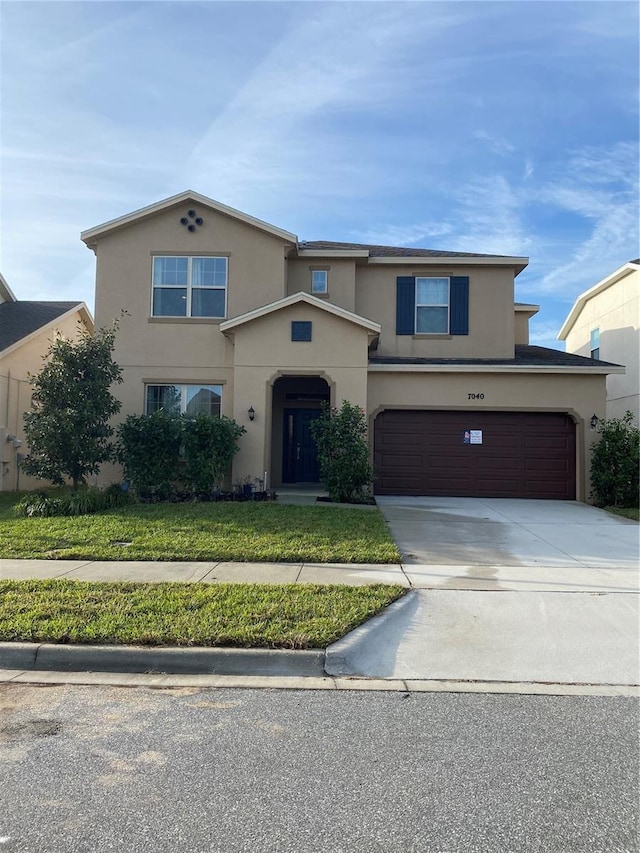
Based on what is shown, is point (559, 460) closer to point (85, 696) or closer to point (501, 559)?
point (501, 559)

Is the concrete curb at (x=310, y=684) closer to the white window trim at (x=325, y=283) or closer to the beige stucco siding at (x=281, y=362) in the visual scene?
the beige stucco siding at (x=281, y=362)

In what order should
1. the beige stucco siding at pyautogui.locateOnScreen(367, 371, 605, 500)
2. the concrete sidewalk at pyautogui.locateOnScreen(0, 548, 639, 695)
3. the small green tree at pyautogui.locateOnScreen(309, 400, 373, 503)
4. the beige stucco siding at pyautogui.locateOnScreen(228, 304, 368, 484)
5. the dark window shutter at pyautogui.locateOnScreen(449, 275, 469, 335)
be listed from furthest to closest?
the dark window shutter at pyautogui.locateOnScreen(449, 275, 469, 335)
the beige stucco siding at pyautogui.locateOnScreen(367, 371, 605, 500)
the beige stucco siding at pyautogui.locateOnScreen(228, 304, 368, 484)
the small green tree at pyautogui.locateOnScreen(309, 400, 373, 503)
the concrete sidewalk at pyautogui.locateOnScreen(0, 548, 639, 695)

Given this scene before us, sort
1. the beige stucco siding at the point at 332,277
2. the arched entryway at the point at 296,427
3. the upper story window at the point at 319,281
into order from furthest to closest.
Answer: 1. the arched entryway at the point at 296,427
2. the upper story window at the point at 319,281
3. the beige stucco siding at the point at 332,277

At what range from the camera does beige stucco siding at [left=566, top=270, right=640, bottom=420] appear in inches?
742

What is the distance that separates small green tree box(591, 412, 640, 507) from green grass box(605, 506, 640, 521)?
333 millimetres

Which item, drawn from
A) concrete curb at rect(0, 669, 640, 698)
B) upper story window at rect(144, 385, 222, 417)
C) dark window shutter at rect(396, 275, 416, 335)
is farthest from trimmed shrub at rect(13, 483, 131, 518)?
dark window shutter at rect(396, 275, 416, 335)

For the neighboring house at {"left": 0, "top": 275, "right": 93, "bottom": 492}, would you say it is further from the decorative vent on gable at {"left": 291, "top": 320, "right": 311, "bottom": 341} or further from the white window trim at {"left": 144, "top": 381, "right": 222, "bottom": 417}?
the decorative vent on gable at {"left": 291, "top": 320, "right": 311, "bottom": 341}

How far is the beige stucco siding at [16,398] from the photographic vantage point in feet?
51.8

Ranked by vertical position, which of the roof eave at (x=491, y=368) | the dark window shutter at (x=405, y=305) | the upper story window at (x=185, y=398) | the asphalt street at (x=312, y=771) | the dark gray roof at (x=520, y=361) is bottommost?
the asphalt street at (x=312, y=771)

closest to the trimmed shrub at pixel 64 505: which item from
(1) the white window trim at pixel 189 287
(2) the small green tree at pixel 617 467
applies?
(1) the white window trim at pixel 189 287

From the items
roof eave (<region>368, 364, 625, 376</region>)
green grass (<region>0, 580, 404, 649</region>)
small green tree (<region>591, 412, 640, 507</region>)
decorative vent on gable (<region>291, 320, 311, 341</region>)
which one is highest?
decorative vent on gable (<region>291, 320, 311, 341</region>)

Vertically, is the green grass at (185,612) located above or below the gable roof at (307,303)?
below

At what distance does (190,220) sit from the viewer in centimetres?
1550

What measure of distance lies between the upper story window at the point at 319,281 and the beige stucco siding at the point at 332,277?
3.1 inches
